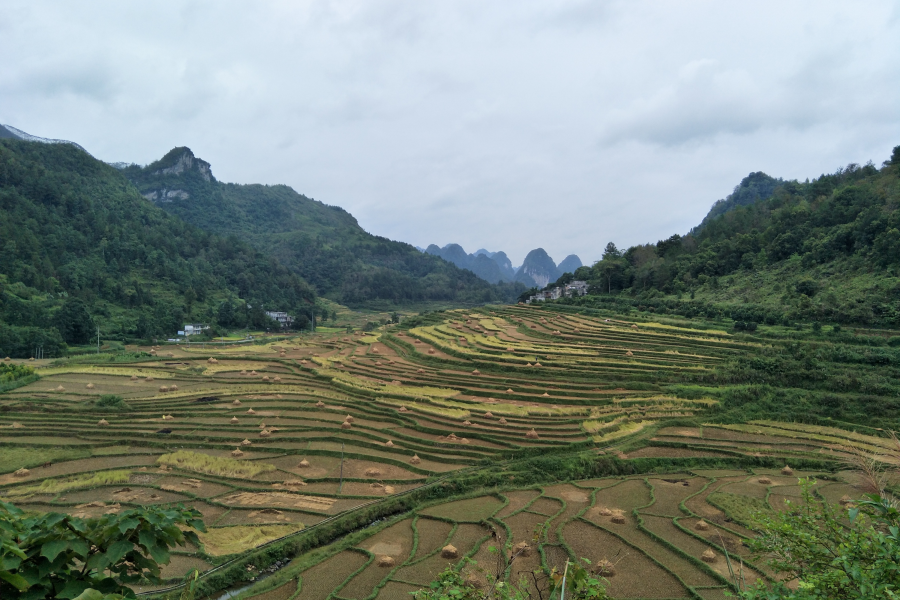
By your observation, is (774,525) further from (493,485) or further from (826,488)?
(826,488)

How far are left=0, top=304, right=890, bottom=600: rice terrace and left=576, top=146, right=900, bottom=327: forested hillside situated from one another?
250 inches

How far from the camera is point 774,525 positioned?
5.25m

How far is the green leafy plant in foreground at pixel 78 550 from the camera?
114 inches

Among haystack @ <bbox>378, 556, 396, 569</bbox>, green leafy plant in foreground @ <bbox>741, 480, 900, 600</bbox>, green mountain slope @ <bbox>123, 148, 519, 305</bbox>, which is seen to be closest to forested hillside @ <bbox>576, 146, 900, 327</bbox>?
haystack @ <bbox>378, 556, 396, 569</bbox>

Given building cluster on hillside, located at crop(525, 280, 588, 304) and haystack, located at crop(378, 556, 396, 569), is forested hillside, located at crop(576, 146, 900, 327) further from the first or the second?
haystack, located at crop(378, 556, 396, 569)

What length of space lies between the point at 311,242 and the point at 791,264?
107337 millimetres

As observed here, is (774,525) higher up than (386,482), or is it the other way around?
(774,525)

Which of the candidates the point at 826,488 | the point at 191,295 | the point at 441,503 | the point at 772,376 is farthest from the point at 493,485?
the point at 191,295

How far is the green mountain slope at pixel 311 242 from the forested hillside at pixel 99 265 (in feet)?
66.4

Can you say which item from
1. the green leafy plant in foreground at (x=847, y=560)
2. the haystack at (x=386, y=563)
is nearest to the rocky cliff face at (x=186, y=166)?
the haystack at (x=386, y=563)

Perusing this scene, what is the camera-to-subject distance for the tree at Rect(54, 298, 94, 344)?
44500 millimetres

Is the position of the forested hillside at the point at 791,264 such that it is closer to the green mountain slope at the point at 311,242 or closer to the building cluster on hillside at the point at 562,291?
the building cluster on hillside at the point at 562,291

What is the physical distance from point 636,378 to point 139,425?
27.2 m

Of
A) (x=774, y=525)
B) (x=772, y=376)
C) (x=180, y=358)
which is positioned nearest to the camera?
(x=774, y=525)
